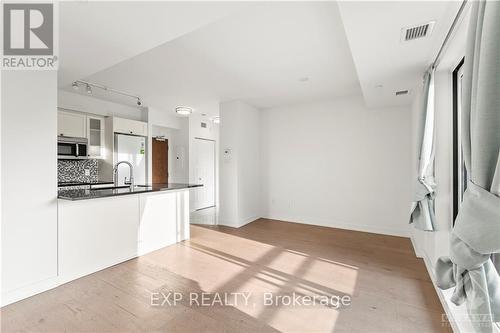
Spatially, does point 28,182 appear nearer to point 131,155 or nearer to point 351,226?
point 131,155

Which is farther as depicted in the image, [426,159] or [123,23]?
[426,159]

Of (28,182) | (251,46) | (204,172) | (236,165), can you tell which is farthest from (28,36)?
(204,172)

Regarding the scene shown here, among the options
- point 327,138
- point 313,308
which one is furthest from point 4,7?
point 327,138

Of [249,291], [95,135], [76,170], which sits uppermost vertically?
[95,135]

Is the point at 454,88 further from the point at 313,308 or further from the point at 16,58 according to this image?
the point at 16,58

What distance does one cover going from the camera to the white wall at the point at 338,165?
Answer: 4590 millimetres

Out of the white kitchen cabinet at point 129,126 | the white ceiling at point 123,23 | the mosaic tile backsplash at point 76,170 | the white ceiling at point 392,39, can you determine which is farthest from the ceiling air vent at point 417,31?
the mosaic tile backsplash at point 76,170

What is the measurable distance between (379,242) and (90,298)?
4.15 meters

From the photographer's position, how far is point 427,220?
251cm

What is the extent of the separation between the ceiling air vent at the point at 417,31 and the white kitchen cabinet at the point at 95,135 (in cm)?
521

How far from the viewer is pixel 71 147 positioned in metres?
4.43

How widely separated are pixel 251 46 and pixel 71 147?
12.6 ft

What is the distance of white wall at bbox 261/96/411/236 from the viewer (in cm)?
459

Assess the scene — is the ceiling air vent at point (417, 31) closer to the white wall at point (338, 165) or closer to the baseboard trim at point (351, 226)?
the white wall at point (338, 165)
